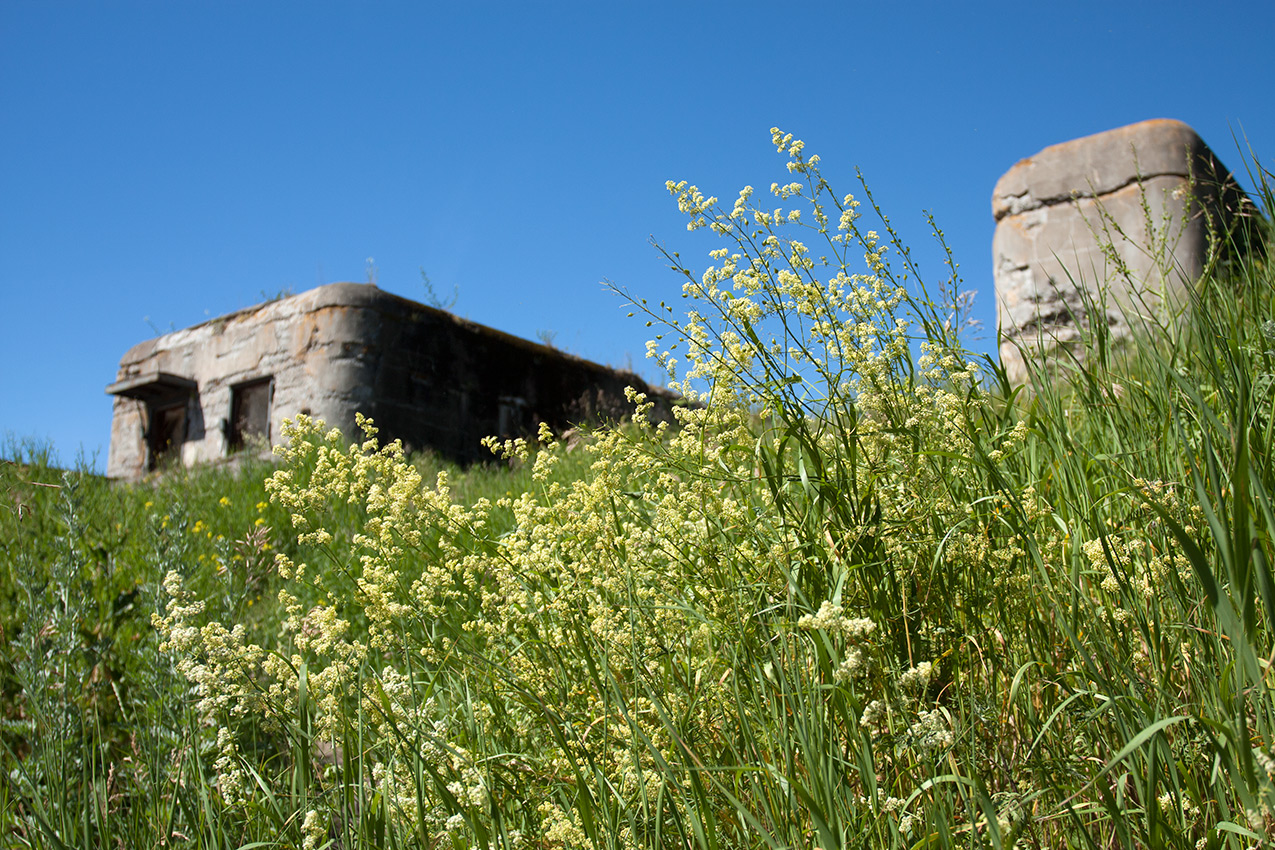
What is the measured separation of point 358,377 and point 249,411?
1.88 m

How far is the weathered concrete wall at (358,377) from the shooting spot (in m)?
8.57

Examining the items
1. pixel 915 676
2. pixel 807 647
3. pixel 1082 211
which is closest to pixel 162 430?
pixel 1082 211

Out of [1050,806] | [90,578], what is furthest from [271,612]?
[1050,806]

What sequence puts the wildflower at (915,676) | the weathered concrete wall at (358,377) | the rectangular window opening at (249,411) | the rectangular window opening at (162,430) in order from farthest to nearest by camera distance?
the rectangular window opening at (162,430)
the rectangular window opening at (249,411)
the weathered concrete wall at (358,377)
the wildflower at (915,676)

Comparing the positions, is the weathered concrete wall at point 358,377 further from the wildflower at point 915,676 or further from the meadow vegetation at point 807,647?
the wildflower at point 915,676

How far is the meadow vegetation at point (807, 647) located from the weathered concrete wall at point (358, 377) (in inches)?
246

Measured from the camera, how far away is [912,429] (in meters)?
1.81

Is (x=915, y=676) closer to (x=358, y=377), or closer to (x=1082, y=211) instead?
(x=1082, y=211)

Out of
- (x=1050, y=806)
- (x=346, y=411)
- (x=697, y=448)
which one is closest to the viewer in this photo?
(x=1050, y=806)

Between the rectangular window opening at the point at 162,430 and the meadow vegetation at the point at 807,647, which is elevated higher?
the rectangular window opening at the point at 162,430

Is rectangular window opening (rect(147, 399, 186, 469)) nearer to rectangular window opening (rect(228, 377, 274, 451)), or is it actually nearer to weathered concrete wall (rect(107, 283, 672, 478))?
weathered concrete wall (rect(107, 283, 672, 478))

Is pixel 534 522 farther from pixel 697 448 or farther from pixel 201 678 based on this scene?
pixel 201 678

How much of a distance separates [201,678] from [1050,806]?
1.57 m

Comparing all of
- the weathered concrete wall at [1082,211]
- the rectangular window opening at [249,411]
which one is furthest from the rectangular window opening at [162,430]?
the weathered concrete wall at [1082,211]
